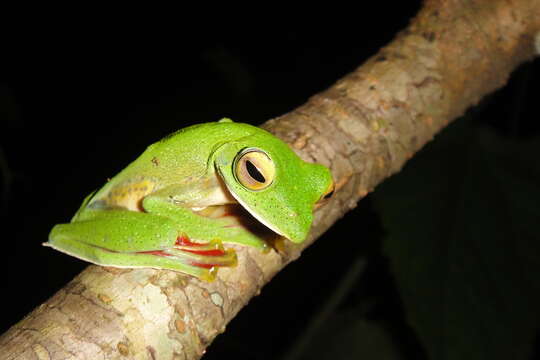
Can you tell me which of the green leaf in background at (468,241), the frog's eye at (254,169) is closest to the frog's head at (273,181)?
the frog's eye at (254,169)

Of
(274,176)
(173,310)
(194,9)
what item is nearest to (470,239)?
(274,176)

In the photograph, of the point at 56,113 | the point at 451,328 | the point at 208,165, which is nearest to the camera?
the point at 208,165

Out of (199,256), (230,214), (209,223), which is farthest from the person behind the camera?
(230,214)

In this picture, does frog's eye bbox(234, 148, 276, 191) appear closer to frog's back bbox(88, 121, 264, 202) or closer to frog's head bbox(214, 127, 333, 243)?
frog's head bbox(214, 127, 333, 243)

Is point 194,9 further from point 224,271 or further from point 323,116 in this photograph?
point 224,271

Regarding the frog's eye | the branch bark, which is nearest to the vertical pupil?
the frog's eye

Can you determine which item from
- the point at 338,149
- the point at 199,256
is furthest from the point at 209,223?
the point at 338,149

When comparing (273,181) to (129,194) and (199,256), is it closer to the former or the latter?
(199,256)
